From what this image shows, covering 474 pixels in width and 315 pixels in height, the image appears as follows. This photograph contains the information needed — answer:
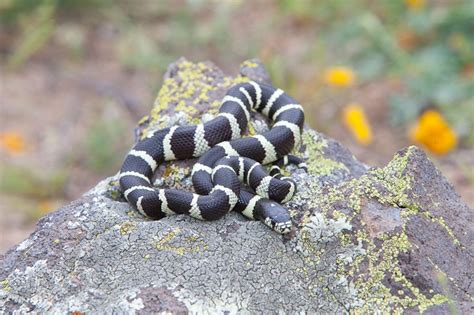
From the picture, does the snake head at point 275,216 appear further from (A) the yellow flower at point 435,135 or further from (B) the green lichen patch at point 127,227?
(A) the yellow flower at point 435,135

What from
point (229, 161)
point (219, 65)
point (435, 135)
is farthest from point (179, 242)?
point (219, 65)

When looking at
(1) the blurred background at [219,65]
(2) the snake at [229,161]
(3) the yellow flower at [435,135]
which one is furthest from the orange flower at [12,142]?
(3) the yellow flower at [435,135]

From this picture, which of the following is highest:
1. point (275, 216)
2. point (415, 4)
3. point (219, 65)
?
point (415, 4)

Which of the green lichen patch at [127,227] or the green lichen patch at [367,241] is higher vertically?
the green lichen patch at [367,241]

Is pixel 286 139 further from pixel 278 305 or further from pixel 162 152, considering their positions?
pixel 278 305

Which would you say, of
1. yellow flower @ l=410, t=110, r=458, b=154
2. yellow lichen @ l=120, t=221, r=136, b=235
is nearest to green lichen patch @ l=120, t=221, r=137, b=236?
yellow lichen @ l=120, t=221, r=136, b=235

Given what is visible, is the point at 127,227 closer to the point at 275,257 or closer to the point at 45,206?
the point at 275,257
